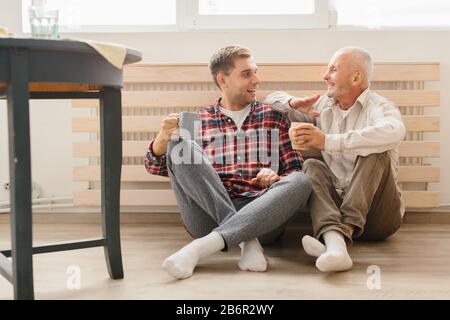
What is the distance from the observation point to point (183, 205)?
2.07m

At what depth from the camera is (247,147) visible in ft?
7.34

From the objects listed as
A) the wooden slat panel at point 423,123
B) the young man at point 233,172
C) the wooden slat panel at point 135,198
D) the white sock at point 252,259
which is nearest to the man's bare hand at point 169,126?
the young man at point 233,172

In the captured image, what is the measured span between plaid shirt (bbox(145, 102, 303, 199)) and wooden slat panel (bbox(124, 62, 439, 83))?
28cm

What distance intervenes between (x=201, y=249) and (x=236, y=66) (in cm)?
75

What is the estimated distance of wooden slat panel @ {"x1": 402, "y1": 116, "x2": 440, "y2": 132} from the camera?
249cm

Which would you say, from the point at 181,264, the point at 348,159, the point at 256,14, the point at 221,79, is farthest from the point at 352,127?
the point at 181,264

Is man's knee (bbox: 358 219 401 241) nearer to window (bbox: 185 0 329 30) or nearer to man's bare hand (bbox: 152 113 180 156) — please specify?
man's bare hand (bbox: 152 113 180 156)

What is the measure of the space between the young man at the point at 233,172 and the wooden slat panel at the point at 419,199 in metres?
0.58

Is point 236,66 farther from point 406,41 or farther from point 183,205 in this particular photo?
point 406,41

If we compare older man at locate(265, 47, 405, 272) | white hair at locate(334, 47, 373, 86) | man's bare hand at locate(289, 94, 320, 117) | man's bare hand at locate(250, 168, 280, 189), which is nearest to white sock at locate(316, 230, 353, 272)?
older man at locate(265, 47, 405, 272)

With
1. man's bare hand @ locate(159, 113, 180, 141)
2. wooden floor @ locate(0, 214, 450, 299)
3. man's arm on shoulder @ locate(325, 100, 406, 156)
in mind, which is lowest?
wooden floor @ locate(0, 214, 450, 299)

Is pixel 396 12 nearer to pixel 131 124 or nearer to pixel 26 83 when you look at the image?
pixel 131 124

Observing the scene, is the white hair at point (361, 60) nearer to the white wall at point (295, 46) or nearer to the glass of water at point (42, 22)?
the white wall at point (295, 46)

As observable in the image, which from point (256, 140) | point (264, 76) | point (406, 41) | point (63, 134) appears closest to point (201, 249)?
point (256, 140)
